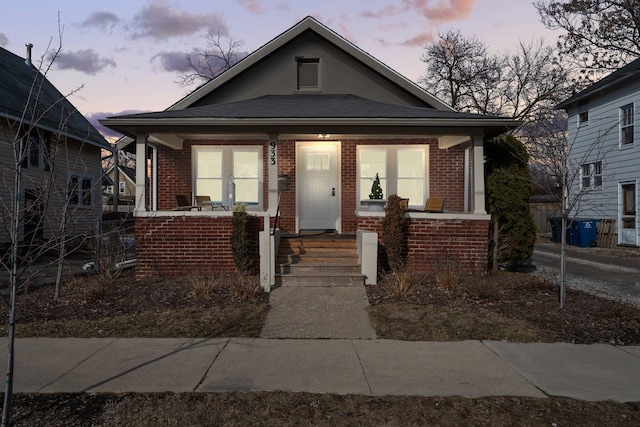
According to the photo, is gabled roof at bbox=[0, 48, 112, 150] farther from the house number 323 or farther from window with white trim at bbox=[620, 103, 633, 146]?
window with white trim at bbox=[620, 103, 633, 146]

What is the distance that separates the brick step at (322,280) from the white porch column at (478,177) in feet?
10.3

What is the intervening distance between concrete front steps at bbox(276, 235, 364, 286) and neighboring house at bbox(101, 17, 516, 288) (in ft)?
2.05

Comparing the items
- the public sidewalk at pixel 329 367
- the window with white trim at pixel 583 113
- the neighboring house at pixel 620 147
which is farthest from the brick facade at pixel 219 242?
the window with white trim at pixel 583 113

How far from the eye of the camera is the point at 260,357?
16.7ft

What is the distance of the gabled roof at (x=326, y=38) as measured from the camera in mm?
12141

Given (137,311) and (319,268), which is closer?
(137,311)

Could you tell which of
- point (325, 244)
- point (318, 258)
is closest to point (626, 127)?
point (325, 244)

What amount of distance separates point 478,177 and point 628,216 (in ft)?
38.8

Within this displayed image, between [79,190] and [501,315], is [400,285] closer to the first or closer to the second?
[501,315]

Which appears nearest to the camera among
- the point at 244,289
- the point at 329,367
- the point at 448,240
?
the point at 329,367

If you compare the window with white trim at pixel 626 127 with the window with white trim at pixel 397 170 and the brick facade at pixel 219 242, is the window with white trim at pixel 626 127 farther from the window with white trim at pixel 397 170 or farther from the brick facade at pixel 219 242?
the brick facade at pixel 219 242

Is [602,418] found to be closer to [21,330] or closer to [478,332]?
[478,332]

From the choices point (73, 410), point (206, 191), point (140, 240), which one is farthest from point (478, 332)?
point (206, 191)

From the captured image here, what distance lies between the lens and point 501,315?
6.64 meters
